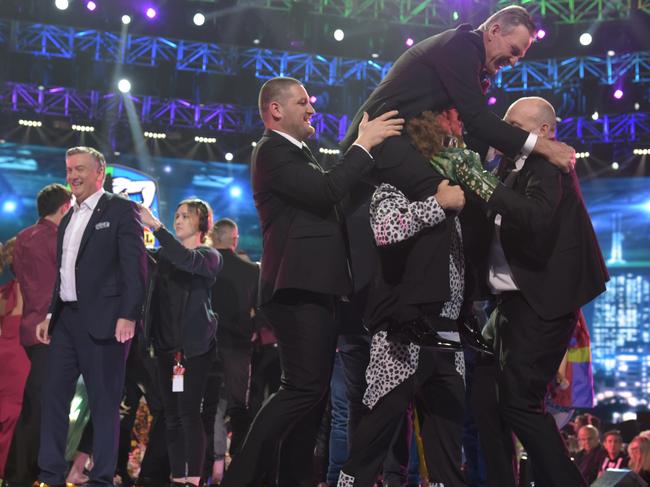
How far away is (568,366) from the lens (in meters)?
3.81

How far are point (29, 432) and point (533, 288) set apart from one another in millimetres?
2886

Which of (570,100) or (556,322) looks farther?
(570,100)

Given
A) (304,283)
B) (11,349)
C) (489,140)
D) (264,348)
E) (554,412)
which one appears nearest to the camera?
(304,283)

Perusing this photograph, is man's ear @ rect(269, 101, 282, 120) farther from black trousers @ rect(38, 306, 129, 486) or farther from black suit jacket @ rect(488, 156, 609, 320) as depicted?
black trousers @ rect(38, 306, 129, 486)

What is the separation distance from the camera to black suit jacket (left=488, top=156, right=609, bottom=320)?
119 inches

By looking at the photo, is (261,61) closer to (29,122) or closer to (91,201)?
(29,122)

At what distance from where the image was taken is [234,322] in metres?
5.62

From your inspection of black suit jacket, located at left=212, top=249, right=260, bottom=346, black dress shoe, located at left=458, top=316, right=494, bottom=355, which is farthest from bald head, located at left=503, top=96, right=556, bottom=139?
black suit jacket, located at left=212, top=249, right=260, bottom=346

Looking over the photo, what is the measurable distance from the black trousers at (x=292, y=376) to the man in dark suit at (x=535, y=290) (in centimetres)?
66

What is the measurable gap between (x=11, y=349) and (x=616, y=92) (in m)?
11.3

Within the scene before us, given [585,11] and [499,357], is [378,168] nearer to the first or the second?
[499,357]

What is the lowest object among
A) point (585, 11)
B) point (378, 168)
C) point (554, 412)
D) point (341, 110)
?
point (554, 412)

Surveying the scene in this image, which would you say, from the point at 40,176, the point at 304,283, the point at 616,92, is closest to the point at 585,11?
the point at 616,92

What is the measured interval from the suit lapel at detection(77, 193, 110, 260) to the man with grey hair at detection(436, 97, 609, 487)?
6.47 ft
